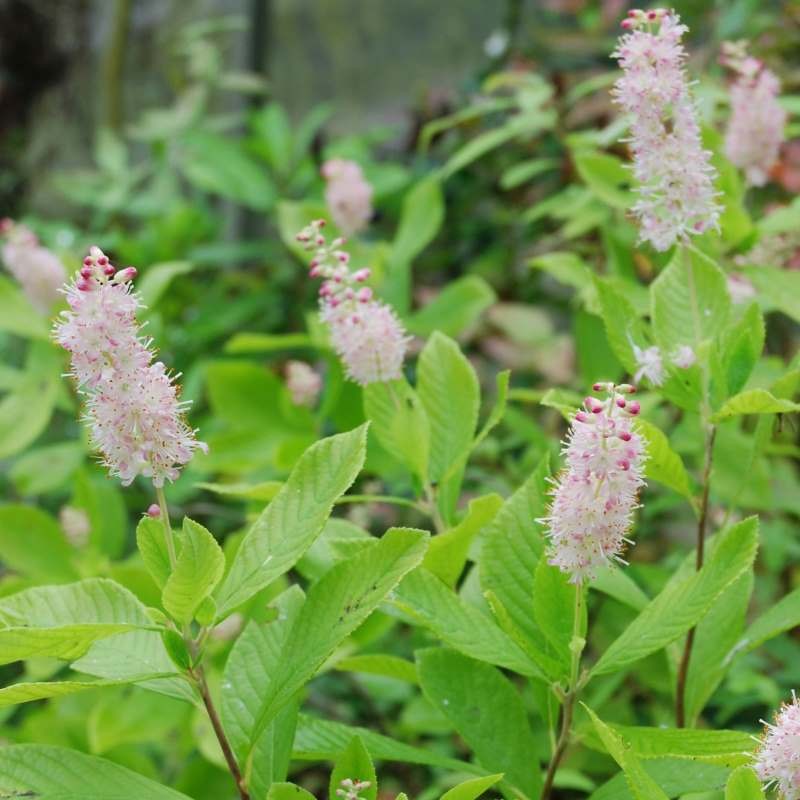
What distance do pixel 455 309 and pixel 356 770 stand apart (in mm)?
944

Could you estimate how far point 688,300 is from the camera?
37.3 inches

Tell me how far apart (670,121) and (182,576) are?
49 cm

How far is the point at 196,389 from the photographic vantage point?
1.88 m

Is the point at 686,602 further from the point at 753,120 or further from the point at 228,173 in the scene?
the point at 228,173

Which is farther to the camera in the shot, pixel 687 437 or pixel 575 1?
pixel 575 1

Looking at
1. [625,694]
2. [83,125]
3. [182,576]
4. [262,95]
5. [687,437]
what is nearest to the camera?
[182,576]

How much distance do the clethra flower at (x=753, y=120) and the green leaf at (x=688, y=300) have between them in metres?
0.33

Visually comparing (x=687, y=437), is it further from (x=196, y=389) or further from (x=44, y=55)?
(x=44, y=55)

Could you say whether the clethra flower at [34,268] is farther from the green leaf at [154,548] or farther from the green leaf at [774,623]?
the green leaf at [774,623]

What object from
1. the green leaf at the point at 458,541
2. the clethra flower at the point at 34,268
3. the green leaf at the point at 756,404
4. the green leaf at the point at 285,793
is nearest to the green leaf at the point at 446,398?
the green leaf at the point at 458,541

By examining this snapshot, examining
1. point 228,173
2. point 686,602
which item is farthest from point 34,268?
point 686,602

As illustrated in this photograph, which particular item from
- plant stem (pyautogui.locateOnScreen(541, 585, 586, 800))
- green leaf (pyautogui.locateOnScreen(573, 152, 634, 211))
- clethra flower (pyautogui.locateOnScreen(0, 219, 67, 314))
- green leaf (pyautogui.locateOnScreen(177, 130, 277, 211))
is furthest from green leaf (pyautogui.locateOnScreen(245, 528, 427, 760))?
green leaf (pyautogui.locateOnScreen(177, 130, 277, 211))

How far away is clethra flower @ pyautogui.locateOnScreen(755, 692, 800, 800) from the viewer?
1.99ft

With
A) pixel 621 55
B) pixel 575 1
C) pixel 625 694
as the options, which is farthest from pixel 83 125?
pixel 621 55
